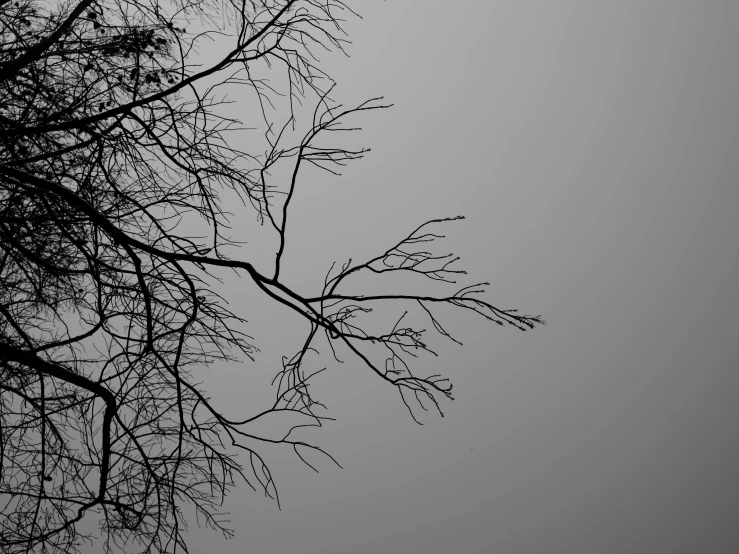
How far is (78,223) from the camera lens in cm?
253

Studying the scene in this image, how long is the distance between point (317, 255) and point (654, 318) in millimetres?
44895

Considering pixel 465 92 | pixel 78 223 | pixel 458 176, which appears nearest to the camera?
pixel 78 223

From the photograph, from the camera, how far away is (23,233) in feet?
8.66

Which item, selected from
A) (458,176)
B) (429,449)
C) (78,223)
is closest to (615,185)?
(458,176)

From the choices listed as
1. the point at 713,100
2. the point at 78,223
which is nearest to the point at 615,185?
the point at 713,100

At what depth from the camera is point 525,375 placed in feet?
184

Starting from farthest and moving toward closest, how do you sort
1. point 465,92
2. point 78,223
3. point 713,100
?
point 713,100 → point 465,92 → point 78,223

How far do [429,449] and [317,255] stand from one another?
31130mm

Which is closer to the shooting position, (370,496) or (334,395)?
(370,496)

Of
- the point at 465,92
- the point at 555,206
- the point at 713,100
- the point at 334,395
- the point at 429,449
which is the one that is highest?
the point at 465,92

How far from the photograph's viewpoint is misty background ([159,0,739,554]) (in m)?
37.1

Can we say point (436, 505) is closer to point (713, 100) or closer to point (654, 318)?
point (654, 318)

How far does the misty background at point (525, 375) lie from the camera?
122 ft

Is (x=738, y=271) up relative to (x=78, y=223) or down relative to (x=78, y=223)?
up
